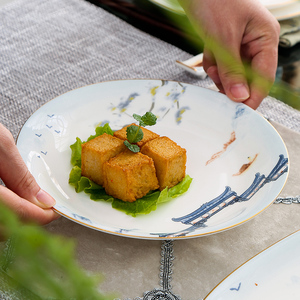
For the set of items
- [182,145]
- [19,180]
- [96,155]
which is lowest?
[182,145]

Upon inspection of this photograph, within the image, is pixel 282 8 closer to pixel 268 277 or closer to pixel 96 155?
pixel 96 155

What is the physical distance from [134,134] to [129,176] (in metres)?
0.12

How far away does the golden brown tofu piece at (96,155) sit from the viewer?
0.99m

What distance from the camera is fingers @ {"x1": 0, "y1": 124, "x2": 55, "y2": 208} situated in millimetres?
789

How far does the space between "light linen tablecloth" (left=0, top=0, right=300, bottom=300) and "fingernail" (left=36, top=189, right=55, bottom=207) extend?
85 mm

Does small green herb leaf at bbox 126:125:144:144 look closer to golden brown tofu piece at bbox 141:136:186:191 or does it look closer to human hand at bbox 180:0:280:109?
golden brown tofu piece at bbox 141:136:186:191

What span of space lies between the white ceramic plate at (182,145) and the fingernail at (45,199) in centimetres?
2

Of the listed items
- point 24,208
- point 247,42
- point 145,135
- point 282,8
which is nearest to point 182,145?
point 145,135

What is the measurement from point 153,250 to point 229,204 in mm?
215

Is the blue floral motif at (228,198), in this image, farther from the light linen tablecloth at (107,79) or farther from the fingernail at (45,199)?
the fingernail at (45,199)

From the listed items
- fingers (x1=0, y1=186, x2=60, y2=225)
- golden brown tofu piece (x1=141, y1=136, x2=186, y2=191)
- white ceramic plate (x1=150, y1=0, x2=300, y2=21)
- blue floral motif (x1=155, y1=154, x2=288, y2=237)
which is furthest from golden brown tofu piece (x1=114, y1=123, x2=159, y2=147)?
white ceramic plate (x1=150, y1=0, x2=300, y2=21)

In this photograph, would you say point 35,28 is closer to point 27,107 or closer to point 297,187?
point 27,107

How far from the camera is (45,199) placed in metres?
0.79

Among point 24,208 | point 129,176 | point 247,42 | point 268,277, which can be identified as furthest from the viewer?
point 247,42
